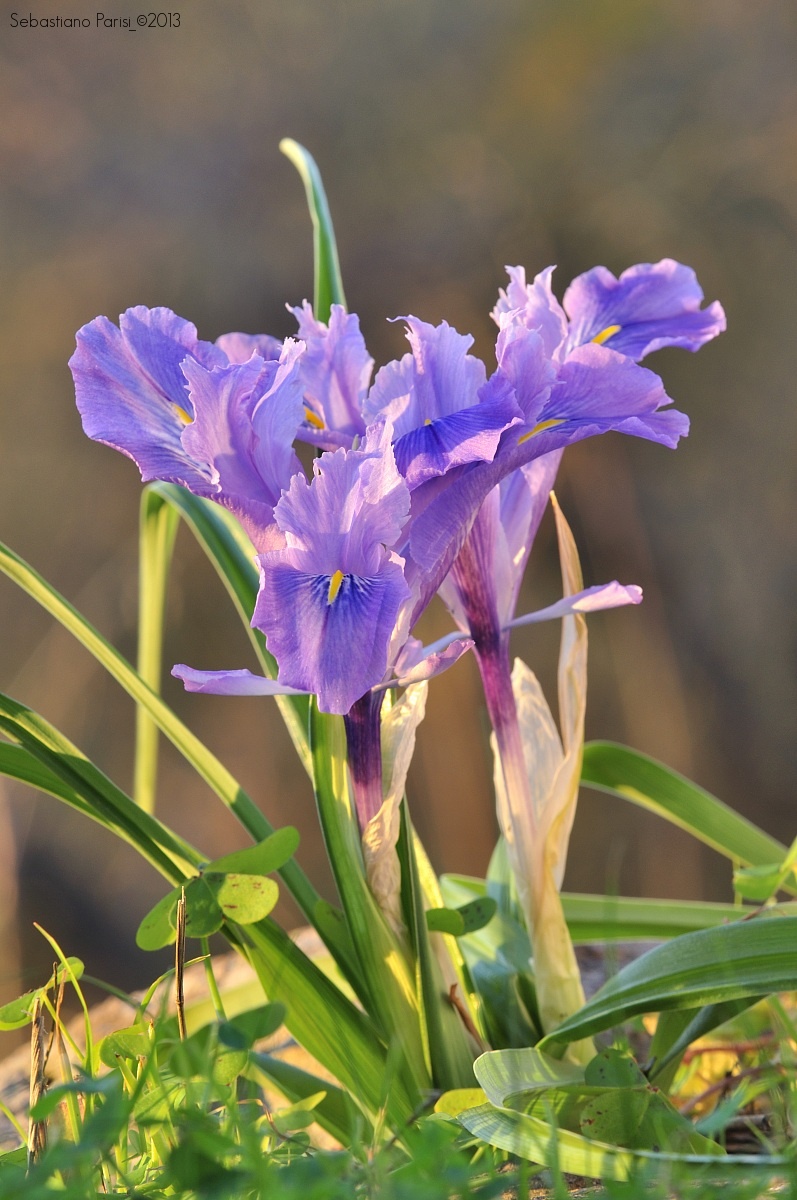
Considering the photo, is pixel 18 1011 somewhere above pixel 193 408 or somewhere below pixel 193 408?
below

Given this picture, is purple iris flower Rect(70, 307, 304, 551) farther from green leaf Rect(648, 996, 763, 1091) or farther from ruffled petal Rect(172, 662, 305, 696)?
green leaf Rect(648, 996, 763, 1091)

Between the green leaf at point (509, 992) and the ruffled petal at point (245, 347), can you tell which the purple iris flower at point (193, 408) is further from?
the green leaf at point (509, 992)

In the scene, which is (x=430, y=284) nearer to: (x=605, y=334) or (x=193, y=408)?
(x=605, y=334)

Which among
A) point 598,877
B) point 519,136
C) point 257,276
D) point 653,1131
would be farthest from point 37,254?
point 653,1131

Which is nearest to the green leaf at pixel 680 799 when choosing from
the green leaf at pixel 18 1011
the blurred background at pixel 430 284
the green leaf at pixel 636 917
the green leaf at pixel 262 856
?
the green leaf at pixel 636 917

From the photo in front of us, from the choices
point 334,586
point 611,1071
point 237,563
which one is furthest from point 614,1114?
point 237,563

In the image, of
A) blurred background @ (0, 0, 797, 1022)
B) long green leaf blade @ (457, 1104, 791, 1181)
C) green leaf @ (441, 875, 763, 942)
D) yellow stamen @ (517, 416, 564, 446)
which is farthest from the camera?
blurred background @ (0, 0, 797, 1022)

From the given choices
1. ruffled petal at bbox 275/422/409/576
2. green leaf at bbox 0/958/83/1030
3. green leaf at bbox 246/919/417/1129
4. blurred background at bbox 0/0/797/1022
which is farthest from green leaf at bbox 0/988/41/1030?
blurred background at bbox 0/0/797/1022
